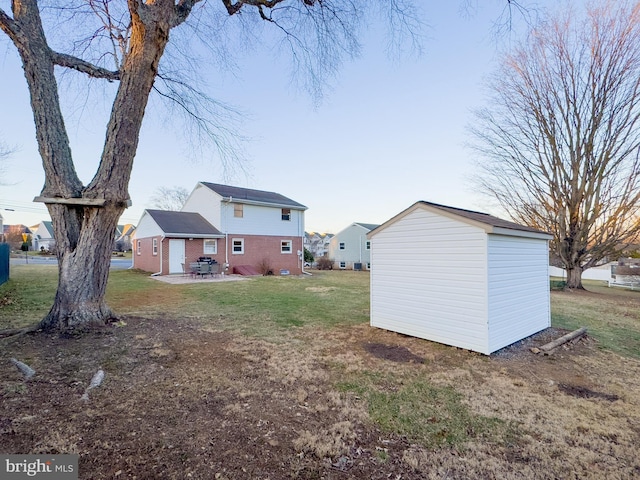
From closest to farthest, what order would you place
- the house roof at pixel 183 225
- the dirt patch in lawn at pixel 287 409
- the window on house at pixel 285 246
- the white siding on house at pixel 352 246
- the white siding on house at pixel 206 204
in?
the dirt patch in lawn at pixel 287 409
the house roof at pixel 183 225
the white siding on house at pixel 206 204
the window on house at pixel 285 246
the white siding on house at pixel 352 246

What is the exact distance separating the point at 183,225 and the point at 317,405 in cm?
1698

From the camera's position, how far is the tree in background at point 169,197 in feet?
136

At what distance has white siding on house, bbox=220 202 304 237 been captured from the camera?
1883 cm

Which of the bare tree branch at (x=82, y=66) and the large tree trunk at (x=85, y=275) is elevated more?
the bare tree branch at (x=82, y=66)

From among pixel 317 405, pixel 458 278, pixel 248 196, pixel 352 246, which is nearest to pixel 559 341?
pixel 458 278

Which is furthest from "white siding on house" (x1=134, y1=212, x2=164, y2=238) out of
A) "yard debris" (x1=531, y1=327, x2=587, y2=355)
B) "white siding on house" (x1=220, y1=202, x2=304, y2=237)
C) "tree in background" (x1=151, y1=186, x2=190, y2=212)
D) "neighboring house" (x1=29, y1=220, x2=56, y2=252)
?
"neighboring house" (x1=29, y1=220, x2=56, y2=252)

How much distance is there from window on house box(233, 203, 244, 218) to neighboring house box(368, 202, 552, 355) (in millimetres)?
13984

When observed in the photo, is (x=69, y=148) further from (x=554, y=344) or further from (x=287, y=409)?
(x=554, y=344)

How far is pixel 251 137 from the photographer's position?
8016mm

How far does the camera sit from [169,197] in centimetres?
4178

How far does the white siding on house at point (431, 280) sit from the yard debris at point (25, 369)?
5.48 meters

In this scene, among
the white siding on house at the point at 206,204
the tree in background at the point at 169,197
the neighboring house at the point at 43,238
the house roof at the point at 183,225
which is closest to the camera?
the house roof at the point at 183,225

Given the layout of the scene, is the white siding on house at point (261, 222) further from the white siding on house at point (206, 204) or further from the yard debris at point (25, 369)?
the yard debris at point (25, 369)

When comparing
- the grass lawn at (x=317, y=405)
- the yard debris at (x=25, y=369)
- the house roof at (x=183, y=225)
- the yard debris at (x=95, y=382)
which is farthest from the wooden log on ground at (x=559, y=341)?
the house roof at (x=183, y=225)
